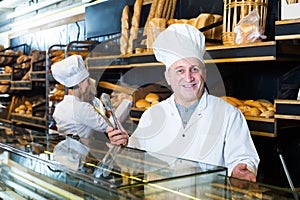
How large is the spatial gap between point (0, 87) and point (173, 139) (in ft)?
13.0

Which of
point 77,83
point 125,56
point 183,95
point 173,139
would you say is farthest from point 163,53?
point 77,83

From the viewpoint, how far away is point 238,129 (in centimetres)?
169

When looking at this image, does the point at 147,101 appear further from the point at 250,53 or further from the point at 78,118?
the point at 250,53

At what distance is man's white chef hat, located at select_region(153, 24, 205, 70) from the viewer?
5.89 feet

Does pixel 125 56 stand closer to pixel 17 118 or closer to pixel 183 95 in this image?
A: pixel 183 95

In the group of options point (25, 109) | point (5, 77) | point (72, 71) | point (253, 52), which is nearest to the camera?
point (253, 52)

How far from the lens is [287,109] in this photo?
1.71 meters

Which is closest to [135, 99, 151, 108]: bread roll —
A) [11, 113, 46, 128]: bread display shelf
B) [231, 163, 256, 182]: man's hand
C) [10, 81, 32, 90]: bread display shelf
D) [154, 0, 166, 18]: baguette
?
[154, 0, 166, 18]: baguette

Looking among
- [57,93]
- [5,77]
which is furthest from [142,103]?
[5,77]

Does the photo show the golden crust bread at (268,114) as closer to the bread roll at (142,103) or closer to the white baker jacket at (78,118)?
the bread roll at (142,103)

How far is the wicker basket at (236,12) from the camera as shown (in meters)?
1.97

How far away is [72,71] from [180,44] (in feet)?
4.75

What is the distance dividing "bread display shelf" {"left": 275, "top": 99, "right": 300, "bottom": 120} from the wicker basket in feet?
1.25

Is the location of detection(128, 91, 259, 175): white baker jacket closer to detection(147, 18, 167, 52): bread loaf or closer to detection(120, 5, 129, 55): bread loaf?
detection(147, 18, 167, 52): bread loaf
